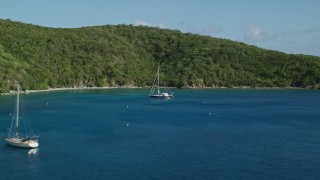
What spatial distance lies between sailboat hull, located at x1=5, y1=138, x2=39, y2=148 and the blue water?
85 centimetres

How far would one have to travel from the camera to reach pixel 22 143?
66.1 m

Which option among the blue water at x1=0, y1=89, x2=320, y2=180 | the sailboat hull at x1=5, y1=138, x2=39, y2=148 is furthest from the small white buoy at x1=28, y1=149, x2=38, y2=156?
the sailboat hull at x1=5, y1=138, x2=39, y2=148

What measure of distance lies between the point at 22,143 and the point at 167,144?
71.0 ft

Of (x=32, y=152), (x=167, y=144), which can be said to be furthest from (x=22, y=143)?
(x=167, y=144)

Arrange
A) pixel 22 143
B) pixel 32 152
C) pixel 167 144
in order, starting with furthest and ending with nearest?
pixel 167 144, pixel 22 143, pixel 32 152

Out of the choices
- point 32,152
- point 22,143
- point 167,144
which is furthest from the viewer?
point 167,144

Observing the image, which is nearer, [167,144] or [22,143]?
[22,143]

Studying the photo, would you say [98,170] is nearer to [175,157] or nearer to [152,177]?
[152,177]

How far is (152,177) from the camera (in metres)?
53.5

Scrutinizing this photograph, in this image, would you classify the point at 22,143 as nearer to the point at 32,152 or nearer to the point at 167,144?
the point at 32,152

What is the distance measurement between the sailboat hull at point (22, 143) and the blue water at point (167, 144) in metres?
0.85

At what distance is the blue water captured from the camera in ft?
184

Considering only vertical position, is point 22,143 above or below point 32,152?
above

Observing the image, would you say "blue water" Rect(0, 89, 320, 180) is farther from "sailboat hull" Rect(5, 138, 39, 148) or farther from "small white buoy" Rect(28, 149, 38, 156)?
"sailboat hull" Rect(5, 138, 39, 148)
